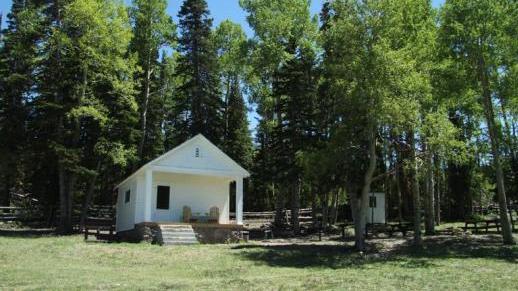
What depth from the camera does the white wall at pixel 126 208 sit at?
27.8 metres

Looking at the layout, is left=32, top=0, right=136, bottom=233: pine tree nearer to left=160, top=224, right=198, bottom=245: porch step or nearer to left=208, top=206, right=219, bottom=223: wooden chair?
left=208, top=206, right=219, bottom=223: wooden chair

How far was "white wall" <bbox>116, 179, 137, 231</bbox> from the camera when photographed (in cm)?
2783

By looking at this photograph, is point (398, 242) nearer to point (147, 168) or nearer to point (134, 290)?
point (147, 168)

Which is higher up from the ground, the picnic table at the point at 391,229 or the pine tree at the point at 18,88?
the pine tree at the point at 18,88

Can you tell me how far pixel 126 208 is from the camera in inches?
1175

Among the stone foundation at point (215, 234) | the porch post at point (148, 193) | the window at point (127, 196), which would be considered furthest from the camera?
the window at point (127, 196)

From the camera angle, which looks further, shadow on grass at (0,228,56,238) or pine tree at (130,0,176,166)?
pine tree at (130,0,176,166)

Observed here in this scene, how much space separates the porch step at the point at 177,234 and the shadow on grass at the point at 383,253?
8.49 feet

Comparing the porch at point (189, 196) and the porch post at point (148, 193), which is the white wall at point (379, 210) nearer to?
the porch at point (189, 196)

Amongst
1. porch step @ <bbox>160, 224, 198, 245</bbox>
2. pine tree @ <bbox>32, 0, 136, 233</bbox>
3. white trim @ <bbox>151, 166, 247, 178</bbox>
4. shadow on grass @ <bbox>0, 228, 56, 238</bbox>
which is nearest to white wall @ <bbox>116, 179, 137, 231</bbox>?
pine tree @ <bbox>32, 0, 136, 233</bbox>

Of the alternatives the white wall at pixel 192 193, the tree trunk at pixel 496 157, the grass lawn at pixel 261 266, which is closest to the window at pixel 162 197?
the white wall at pixel 192 193

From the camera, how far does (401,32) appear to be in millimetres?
20234

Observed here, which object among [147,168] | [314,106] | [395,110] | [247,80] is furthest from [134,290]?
[247,80]

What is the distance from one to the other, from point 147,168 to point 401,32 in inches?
506
